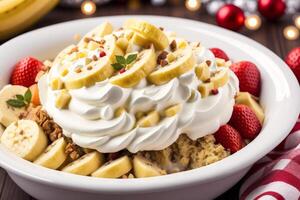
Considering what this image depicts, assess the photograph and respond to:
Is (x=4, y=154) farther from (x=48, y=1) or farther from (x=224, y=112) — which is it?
(x=48, y=1)

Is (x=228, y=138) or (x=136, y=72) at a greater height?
(x=136, y=72)

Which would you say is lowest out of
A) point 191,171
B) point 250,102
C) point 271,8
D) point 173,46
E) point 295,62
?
point 271,8

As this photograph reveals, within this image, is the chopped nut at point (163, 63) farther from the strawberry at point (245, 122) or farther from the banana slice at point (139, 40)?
the strawberry at point (245, 122)

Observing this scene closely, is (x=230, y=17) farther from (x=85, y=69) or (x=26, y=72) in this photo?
(x=85, y=69)

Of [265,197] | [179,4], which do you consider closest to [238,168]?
[265,197]

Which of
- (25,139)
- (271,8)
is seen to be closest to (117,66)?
(25,139)

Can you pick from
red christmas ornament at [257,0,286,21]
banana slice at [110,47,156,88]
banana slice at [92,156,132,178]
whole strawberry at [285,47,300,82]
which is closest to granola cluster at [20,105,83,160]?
banana slice at [92,156,132,178]
